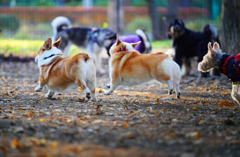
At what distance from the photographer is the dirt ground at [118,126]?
2.74m

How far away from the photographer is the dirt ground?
2.74 meters

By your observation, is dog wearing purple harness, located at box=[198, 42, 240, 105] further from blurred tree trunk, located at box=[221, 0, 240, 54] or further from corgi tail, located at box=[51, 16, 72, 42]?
corgi tail, located at box=[51, 16, 72, 42]

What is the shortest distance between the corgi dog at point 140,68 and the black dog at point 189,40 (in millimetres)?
3264

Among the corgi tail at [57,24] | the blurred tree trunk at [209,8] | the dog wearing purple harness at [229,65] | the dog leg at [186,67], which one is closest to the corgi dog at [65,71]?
the dog wearing purple harness at [229,65]

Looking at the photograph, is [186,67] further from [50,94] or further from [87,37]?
[50,94]

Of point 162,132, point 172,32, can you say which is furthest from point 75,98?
point 172,32

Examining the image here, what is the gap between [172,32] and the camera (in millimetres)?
8273

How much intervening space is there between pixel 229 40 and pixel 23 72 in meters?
6.55

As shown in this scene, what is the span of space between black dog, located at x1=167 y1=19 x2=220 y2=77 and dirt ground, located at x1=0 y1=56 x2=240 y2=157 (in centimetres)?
265

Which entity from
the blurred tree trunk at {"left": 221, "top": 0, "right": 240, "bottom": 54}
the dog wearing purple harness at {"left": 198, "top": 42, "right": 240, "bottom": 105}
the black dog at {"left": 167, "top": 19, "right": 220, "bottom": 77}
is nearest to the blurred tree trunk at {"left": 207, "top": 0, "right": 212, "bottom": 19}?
the blurred tree trunk at {"left": 221, "top": 0, "right": 240, "bottom": 54}

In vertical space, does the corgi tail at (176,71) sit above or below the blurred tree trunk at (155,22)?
below

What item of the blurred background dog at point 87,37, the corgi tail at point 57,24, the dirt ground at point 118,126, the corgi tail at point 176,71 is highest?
the corgi tail at point 57,24

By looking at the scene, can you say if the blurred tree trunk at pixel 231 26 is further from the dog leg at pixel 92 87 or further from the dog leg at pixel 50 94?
the dog leg at pixel 50 94

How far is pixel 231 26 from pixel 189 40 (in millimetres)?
1205
